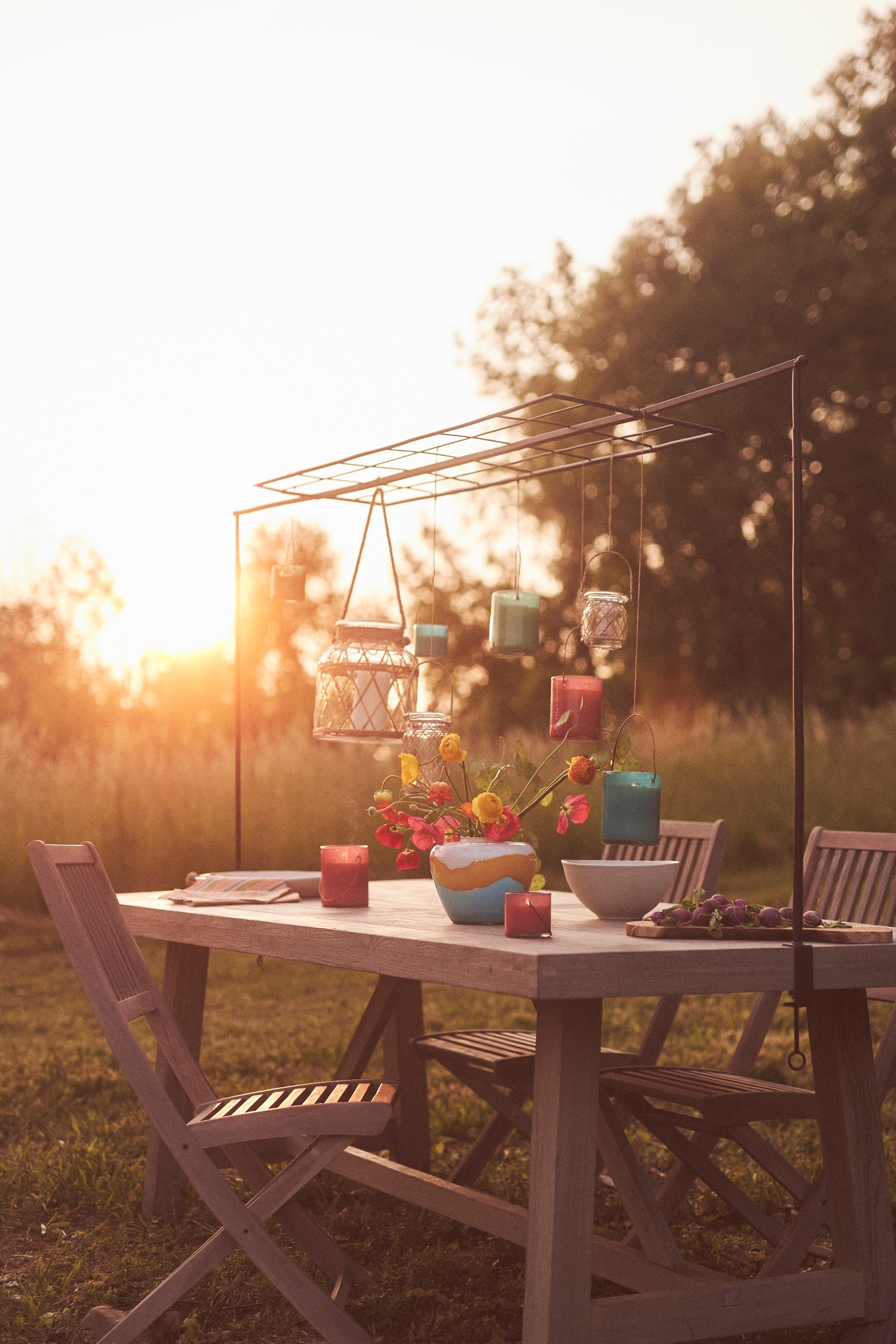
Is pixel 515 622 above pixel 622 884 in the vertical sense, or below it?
above

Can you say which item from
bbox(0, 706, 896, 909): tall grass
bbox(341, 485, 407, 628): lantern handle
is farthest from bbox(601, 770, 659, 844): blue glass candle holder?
bbox(0, 706, 896, 909): tall grass

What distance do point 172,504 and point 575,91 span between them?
22.5 feet

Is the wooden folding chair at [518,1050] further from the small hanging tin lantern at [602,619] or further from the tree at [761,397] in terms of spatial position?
→ the tree at [761,397]

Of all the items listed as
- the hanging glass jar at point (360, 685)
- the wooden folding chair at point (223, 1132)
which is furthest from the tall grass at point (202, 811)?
the wooden folding chair at point (223, 1132)

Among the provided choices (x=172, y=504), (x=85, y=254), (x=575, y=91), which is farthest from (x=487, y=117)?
(x=172, y=504)

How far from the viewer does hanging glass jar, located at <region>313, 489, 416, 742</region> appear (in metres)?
3.20

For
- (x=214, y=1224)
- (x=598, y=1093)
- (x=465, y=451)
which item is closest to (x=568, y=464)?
(x=465, y=451)

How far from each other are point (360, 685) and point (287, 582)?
2.54ft

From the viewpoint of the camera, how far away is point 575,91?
296 inches

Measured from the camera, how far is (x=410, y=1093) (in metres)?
3.62

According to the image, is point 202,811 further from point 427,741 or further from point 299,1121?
point 299,1121

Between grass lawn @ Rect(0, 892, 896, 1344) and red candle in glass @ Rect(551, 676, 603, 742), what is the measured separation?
122cm

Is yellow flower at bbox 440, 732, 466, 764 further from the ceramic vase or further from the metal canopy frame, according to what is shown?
the metal canopy frame

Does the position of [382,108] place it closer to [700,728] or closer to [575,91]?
[575,91]
